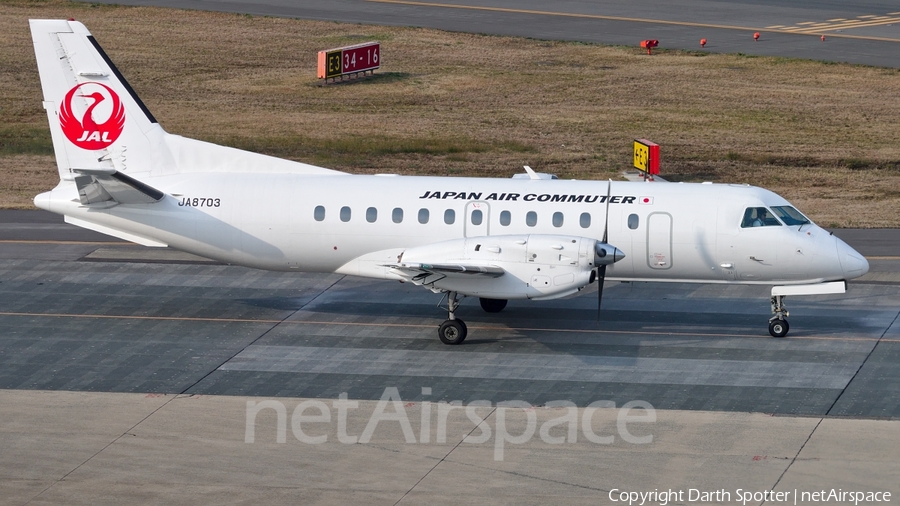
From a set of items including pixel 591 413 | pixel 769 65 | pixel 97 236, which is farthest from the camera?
pixel 769 65

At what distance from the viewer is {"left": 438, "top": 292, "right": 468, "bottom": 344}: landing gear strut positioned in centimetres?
2597

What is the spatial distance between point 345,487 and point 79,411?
6.21 m

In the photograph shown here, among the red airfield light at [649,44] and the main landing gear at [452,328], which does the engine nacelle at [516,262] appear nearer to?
the main landing gear at [452,328]

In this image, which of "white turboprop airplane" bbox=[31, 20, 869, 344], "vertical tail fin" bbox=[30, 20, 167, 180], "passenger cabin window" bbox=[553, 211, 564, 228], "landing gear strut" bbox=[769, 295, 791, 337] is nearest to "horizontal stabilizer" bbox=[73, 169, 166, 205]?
"white turboprop airplane" bbox=[31, 20, 869, 344]

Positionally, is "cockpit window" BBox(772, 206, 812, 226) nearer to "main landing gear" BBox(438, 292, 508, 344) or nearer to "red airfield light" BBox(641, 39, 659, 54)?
"main landing gear" BBox(438, 292, 508, 344)

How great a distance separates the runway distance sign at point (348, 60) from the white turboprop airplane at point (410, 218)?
28.3 m

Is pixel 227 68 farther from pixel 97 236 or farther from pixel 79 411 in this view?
pixel 79 411

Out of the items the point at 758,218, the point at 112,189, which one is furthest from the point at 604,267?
the point at 112,189

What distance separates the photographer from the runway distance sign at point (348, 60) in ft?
183

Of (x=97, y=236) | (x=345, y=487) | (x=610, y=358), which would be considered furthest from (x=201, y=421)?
Result: (x=97, y=236)

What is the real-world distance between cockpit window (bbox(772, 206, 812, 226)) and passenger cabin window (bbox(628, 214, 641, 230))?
2.98 meters

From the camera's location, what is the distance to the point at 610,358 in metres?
25.3

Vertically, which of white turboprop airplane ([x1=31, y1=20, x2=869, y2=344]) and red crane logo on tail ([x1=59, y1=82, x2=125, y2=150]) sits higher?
red crane logo on tail ([x1=59, y1=82, x2=125, y2=150])

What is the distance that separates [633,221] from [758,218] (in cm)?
271
